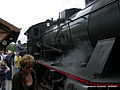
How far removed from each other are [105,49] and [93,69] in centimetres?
43

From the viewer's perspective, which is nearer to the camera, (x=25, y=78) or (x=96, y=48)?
(x=25, y=78)

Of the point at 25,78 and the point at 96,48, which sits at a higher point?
the point at 96,48

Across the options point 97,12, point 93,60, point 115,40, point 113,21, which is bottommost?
point 93,60

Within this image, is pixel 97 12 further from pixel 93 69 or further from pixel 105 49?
pixel 93 69

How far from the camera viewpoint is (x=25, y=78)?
2734 millimetres

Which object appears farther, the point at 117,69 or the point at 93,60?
the point at 93,60

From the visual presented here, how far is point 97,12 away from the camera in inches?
159

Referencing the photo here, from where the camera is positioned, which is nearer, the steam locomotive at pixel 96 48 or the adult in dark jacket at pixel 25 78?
the adult in dark jacket at pixel 25 78

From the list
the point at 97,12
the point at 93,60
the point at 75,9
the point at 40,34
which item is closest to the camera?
the point at 93,60

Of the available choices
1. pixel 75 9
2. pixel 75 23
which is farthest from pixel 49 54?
pixel 75 23

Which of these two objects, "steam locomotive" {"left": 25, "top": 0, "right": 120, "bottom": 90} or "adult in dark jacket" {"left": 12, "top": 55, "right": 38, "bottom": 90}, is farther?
"steam locomotive" {"left": 25, "top": 0, "right": 120, "bottom": 90}

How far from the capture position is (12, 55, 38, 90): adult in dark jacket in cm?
267

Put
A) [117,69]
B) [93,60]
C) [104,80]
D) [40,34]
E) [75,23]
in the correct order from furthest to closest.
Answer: [40,34]
[75,23]
[93,60]
[117,69]
[104,80]

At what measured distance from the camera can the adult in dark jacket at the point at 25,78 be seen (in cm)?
267
